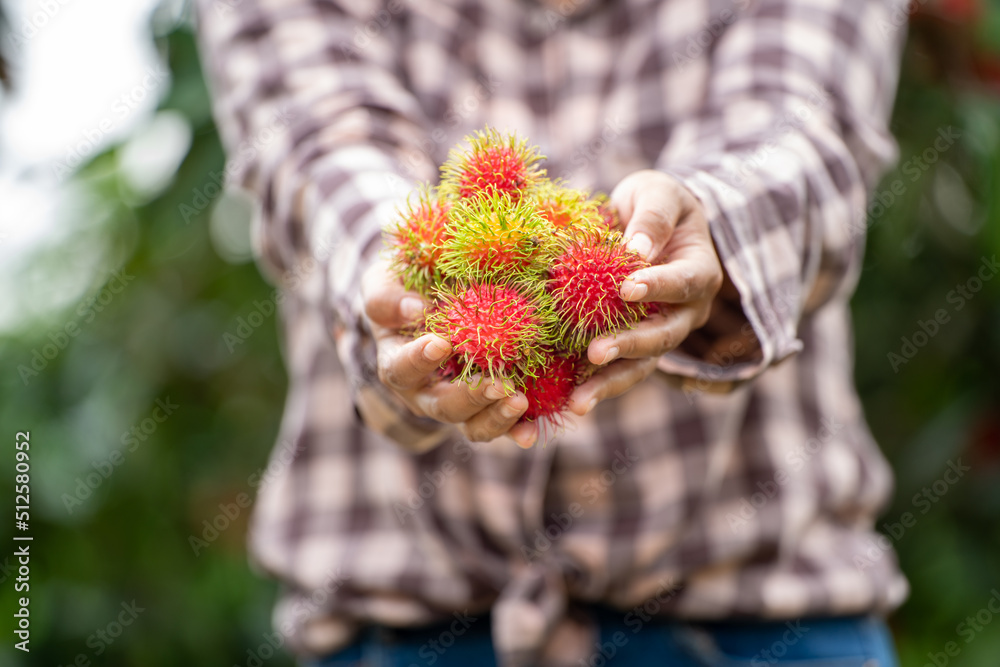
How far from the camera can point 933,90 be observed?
1.03 m

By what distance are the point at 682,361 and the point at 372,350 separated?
0.16m

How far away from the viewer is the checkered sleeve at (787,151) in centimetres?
43

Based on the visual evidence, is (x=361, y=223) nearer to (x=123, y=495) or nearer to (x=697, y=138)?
(x=697, y=138)

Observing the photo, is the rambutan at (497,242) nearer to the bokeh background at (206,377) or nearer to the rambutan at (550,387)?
the rambutan at (550,387)

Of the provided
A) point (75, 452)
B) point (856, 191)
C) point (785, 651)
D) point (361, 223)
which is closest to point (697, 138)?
point (856, 191)

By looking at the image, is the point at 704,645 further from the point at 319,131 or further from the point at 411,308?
the point at 319,131

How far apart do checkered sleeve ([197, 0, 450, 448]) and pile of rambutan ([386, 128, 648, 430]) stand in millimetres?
104

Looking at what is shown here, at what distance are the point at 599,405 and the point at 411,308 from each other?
20cm

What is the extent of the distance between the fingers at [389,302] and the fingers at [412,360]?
0.04ft

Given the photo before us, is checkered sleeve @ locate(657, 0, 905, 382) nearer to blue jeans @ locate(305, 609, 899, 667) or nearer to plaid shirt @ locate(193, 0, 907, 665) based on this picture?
plaid shirt @ locate(193, 0, 907, 665)

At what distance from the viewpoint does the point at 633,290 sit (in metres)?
0.35

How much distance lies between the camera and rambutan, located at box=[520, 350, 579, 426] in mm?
383

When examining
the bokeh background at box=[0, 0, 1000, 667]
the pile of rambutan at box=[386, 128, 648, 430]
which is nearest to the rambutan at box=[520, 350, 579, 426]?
the pile of rambutan at box=[386, 128, 648, 430]

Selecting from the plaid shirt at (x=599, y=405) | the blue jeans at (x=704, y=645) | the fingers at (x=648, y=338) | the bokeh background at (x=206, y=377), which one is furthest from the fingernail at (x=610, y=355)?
the bokeh background at (x=206, y=377)
